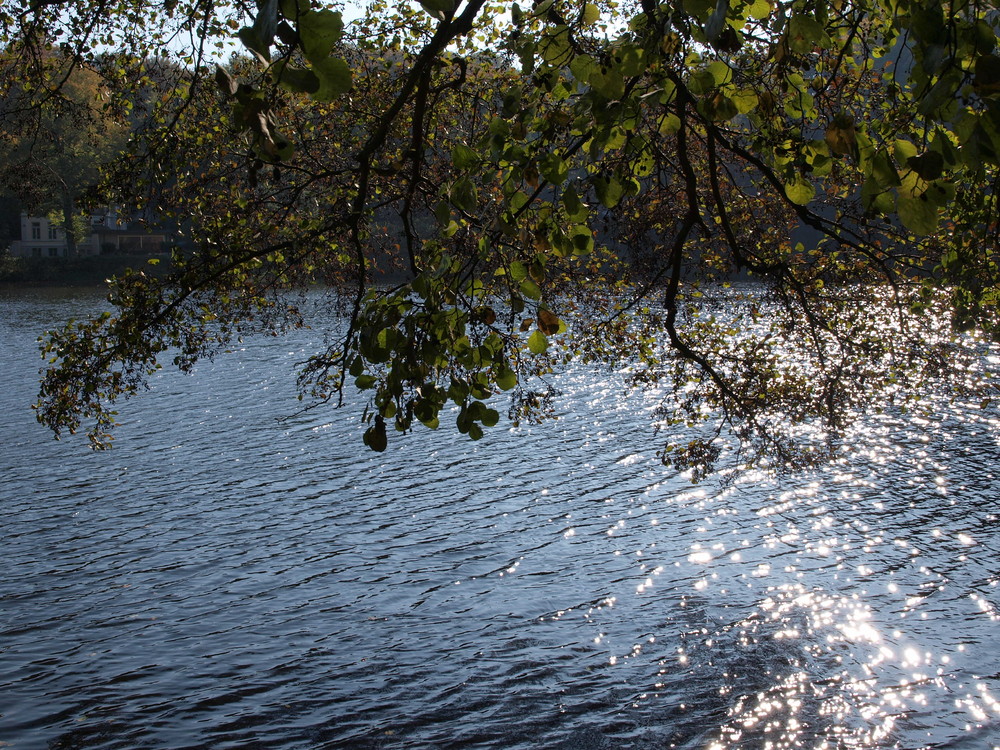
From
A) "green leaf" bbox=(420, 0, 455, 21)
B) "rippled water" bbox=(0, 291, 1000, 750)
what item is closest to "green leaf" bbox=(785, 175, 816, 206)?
"green leaf" bbox=(420, 0, 455, 21)

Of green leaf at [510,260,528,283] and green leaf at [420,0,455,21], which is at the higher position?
green leaf at [420,0,455,21]

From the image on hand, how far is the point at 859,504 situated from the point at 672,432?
7.13 m

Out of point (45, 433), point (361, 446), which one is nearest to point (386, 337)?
point (361, 446)

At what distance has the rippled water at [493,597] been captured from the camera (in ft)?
37.4

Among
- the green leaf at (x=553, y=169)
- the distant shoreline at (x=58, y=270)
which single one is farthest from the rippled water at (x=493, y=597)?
the distant shoreline at (x=58, y=270)

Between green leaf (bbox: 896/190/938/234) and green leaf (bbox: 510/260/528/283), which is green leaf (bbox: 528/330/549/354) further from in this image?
green leaf (bbox: 896/190/938/234)

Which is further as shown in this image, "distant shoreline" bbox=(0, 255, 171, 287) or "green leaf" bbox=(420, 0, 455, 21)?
"distant shoreline" bbox=(0, 255, 171, 287)

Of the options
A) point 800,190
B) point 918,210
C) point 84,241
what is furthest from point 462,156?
point 84,241

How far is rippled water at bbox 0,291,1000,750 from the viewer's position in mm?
11406

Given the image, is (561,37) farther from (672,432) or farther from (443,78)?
(672,432)

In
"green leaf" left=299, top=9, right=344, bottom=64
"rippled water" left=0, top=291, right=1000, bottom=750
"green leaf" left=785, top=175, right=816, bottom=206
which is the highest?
"green leaf" left=299, top=9, right=344, bottom=64

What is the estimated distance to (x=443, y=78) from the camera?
42.1ft

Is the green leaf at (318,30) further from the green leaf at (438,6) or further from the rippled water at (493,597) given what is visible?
the rippled water at (493,597)

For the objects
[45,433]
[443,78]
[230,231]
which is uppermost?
[443,78]
